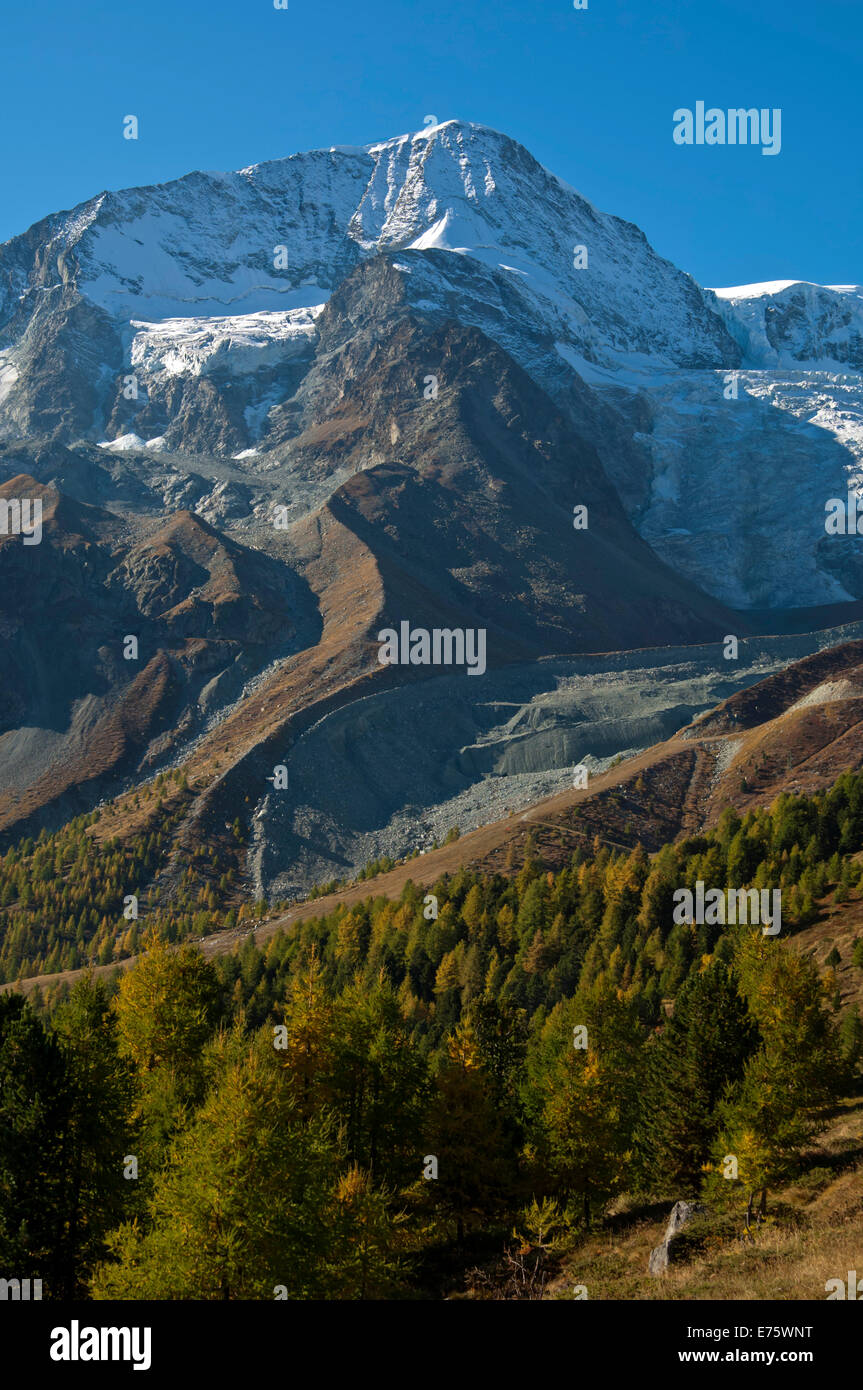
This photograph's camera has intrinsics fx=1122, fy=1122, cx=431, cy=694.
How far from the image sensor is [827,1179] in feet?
124

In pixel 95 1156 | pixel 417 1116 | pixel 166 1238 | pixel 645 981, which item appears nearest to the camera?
pixel 166 1238

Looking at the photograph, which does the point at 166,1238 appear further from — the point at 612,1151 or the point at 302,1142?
the point at 612,1151

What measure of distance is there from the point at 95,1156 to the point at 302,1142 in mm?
7669

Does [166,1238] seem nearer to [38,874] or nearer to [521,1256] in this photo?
[521,1256]

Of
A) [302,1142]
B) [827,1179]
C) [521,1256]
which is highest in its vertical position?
[302,1142]

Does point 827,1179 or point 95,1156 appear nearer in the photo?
point 95,1156

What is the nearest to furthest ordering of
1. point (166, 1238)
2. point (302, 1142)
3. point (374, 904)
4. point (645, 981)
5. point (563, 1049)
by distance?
point (166, 1238) → point (302, 1142) → point (563, 1049) → point (645, 981) → point (374, 904)

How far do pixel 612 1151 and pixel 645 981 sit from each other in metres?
41.2

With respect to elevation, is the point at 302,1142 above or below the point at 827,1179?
above
